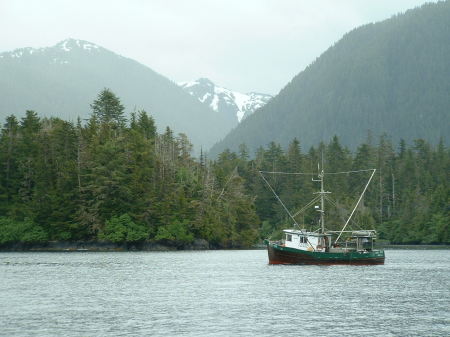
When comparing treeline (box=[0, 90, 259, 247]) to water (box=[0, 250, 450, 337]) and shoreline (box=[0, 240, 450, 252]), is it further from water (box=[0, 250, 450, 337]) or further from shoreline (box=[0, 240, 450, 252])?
water (box=[0, 250, 450, 337])

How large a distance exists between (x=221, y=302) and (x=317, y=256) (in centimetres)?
4236

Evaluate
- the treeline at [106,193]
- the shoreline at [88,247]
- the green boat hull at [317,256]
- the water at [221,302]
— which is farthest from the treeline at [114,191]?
the water at [221,302]

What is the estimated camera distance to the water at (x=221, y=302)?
42.3m

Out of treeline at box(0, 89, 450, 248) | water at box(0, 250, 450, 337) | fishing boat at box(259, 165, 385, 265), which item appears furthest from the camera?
→ treeline at box(0, 89, 450, 248)

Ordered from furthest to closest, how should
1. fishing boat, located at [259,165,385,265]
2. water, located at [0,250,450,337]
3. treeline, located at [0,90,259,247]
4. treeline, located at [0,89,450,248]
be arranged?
treeline, located at [0,89,450,248] < treeline, located at [0,90,259,247] < fishing boat, located at [259,165,385,265] < water, located at [0,250,450,337]

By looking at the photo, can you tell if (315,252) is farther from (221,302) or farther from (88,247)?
(88,247)

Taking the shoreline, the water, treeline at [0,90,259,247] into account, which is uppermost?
treeline at [0,90,259,247]

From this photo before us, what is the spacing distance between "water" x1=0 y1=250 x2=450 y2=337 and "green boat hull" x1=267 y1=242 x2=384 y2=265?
19.7 ft

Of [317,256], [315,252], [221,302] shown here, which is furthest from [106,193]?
[221,302]

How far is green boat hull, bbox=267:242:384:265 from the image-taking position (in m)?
95.5

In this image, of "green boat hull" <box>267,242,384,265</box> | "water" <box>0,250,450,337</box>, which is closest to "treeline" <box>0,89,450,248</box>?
"green boat hull" <box>267,242,384,265</box>

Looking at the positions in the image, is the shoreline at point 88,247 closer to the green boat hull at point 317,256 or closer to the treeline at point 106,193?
the treeline at point 106,193

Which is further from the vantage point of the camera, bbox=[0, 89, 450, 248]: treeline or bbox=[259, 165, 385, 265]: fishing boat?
bbox=[0, 89, 450, 248]: treeline

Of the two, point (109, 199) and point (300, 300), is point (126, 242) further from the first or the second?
point (300, 300)
